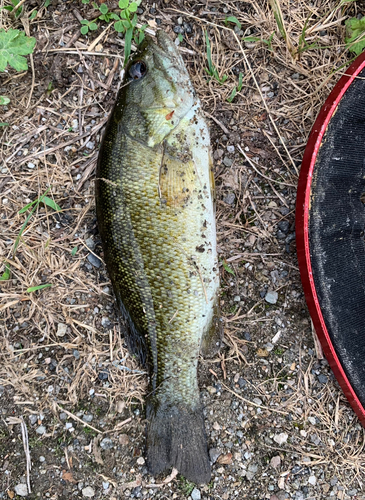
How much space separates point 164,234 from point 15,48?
1.62 m

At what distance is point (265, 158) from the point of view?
2701 mm

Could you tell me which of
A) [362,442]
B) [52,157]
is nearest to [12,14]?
[52,157]

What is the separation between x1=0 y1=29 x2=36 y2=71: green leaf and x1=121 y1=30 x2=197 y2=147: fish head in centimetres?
72

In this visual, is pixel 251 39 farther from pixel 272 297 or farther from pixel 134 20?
pixel 272 297

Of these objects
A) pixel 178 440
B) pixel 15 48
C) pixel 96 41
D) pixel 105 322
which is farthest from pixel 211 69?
pixel 178 440

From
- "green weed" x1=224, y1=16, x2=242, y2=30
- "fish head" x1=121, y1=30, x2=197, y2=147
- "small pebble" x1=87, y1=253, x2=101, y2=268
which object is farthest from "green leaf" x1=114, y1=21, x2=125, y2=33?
"small pebble" x1=87, y1=253, x2=101, y2=268

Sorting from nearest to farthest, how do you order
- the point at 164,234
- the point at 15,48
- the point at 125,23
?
the point at 164,234
the point at 15,48
the point at 125,23

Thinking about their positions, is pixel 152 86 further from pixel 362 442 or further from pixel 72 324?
pixel 362 442

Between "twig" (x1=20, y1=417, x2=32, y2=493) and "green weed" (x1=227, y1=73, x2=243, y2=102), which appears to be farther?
→ "green weed" (x1=227, y1=73, x2=243, y2=102)

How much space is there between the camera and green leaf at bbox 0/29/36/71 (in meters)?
2.49

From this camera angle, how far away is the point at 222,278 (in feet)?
8.80

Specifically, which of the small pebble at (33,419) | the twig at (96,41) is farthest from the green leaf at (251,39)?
the small pebble at (33,419)

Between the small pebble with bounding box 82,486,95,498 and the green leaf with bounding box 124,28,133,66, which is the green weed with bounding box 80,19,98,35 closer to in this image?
the green leaf with bounding box 124,28,133,66

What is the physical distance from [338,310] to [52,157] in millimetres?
2247
